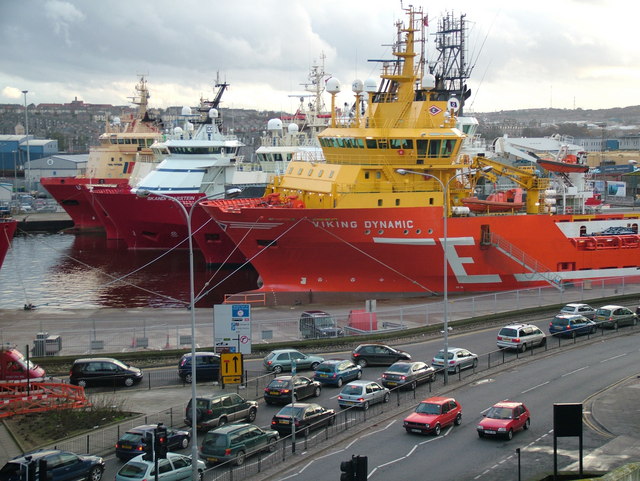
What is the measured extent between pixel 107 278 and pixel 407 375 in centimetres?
3497

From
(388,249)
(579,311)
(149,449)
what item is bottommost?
(149,449)

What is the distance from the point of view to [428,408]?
20.8m

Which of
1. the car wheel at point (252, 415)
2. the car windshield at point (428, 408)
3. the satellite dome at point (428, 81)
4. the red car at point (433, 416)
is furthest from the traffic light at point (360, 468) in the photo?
the satellite dome at point (428, 81)

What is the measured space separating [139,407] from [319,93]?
52421mm

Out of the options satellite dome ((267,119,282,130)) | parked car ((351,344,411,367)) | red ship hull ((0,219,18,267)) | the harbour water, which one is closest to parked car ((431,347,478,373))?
parked car ((351,344,411,367))

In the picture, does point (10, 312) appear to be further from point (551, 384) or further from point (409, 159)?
point (551, 384)

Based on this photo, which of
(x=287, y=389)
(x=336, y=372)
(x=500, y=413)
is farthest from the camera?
(x=336, y=372)

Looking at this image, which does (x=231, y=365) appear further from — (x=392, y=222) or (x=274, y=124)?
(x=274, y=124)

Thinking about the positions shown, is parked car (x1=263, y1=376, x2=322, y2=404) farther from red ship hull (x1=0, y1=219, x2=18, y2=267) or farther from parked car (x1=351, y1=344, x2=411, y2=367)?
red ship hull (x1=0, y1=219, x2=18, y2=267)

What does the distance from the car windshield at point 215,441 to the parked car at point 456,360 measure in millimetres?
8777

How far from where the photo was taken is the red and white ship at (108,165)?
3231 inches

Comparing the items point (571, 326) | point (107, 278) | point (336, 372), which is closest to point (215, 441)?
point (336, 372)

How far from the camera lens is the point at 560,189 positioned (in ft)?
150

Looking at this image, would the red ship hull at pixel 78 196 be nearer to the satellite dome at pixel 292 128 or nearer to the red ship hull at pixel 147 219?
the red ship hull at pixel 147 219
